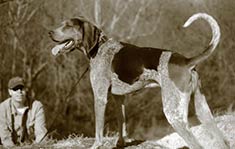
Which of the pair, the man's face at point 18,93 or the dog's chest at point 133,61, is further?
the man's face at point 18,93

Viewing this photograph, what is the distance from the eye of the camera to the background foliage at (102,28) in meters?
8.71

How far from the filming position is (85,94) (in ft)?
32.0

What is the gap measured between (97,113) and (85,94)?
5.53 meters

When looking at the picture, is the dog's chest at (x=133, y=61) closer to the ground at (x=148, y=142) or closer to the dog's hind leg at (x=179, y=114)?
the dog's hind leg at (x=179, y=114)

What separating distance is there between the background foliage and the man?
340 centimetres

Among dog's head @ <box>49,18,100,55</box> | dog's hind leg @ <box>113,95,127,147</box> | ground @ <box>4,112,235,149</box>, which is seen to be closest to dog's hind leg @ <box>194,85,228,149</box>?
ground @ <box>4,112,235,149</box>

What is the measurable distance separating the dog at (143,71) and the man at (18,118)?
1072 mm

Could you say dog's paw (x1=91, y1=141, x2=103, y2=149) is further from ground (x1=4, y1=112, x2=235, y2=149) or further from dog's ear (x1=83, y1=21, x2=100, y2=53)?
dog's ear (x1=83, y1=21, x2=100, y2=53)

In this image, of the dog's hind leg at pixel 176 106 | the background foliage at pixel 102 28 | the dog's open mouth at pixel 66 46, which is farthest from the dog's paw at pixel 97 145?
the background foliage at pixel 102 28

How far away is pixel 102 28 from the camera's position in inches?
343

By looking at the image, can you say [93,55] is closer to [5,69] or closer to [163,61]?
[163,61]

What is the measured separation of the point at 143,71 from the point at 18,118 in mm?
1796

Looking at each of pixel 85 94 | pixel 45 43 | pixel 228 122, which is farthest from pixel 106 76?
pixel 85 94

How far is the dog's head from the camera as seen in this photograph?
4250mm
